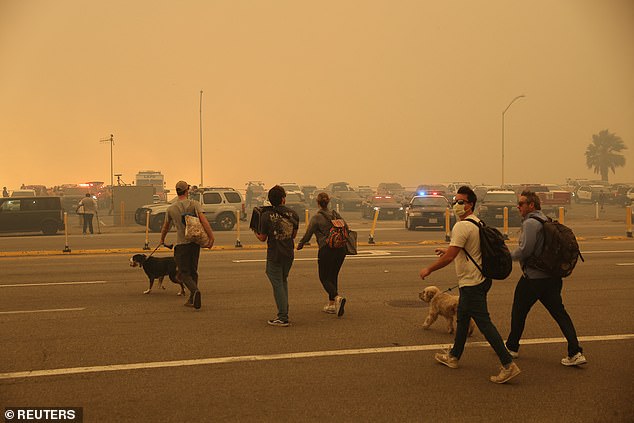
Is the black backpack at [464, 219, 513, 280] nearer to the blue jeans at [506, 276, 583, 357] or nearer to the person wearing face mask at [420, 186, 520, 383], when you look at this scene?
the person wearing face mask at [420, 186, 520, 383]

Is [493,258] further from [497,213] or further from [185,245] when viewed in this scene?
[497,213]

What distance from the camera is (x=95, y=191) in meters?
52.5

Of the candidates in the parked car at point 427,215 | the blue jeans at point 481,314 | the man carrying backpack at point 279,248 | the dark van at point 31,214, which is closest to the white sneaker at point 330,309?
the man carrying backpack at point 279,248

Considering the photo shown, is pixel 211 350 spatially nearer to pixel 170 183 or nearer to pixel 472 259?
pixel 472 259

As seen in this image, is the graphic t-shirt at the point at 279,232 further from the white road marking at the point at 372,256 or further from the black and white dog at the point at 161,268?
the white road marking at the point at 372,256

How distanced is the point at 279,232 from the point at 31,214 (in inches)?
846

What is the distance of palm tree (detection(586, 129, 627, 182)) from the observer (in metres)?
97.6

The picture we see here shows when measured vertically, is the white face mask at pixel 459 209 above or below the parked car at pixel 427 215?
above

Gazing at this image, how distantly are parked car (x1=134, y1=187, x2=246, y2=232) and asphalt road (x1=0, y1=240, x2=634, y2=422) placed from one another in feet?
52.8

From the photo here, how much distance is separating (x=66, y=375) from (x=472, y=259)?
13.7 feet

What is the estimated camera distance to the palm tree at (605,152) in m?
97.6

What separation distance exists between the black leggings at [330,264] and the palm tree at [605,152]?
96495 mm

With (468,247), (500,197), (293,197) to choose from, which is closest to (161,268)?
(468,247)

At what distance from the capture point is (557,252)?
6934mm
